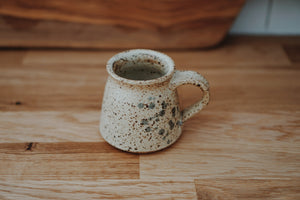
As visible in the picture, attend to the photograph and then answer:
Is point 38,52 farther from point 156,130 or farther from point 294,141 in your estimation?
point 294,141

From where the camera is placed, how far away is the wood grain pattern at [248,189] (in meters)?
0.50

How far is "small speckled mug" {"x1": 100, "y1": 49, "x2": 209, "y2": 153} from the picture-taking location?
52 cm

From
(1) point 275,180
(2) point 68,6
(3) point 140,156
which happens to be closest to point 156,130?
(3) point 140,156

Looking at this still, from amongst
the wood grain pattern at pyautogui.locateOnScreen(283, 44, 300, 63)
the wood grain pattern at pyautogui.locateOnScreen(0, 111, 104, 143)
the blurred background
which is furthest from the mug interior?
the wood grain pattern at pyautogui.locateOnScreen(283, 44, 300, 63)

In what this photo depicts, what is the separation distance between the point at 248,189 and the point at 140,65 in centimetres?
26

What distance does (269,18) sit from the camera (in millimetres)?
910

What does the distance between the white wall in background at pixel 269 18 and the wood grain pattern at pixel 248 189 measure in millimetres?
505

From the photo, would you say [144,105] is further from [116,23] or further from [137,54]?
[116,23]

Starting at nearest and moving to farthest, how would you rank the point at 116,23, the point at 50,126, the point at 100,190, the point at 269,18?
the point at 100,190 < the point at 50,126 < the point at 116,23 < the point at 269,18

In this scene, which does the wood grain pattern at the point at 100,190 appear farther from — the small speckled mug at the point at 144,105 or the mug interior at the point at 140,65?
the mug interior at the point at 140,65

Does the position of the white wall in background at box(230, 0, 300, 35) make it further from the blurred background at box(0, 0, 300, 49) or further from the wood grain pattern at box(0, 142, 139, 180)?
the wood grain pattern at box(0, 142, 139, 180)

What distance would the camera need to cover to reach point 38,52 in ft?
2.72

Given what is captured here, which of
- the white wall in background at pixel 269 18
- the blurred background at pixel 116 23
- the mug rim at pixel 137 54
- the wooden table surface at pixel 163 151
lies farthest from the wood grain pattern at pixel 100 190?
the white wall in background at pixel 269 18

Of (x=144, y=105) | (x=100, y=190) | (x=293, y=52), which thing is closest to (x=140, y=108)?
(x=144, y=105)
